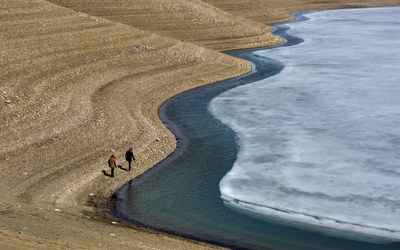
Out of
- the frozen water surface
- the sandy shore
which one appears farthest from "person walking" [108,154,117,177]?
the frozen water surface

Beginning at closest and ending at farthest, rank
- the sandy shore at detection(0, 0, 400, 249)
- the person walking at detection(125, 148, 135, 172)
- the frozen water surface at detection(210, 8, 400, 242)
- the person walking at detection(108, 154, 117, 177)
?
the sandy shore at detection(0, 0, 400, 249), the frozen water surface at detection(210, 8, 400, 242), the person walking at detection(108, 154, 117, 177), the person walking at detection(125, 148, 135, 172)

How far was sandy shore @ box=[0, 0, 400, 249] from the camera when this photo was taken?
24.3 meters

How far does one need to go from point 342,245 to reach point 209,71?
31856 millimetres

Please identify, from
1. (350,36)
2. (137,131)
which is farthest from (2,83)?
(350,36)

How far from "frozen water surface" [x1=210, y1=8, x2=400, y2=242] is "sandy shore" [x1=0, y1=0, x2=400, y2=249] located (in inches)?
172

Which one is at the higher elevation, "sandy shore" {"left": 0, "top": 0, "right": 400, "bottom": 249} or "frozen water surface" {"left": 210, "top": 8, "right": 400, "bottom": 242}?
"sandy shore" {"left": 0, "top": 0, "right": 400, "bottom": 249}

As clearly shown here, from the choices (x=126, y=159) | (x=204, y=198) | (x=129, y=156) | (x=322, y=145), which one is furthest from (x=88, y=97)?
(x=204, y=198)

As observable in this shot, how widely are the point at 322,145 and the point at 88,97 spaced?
14512 millimetres

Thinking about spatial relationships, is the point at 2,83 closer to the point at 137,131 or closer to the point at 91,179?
the point at 137,131

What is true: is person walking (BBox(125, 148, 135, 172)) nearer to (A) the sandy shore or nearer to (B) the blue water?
(A) the sandy shore

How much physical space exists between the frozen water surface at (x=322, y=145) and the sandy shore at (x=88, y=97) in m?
4.36

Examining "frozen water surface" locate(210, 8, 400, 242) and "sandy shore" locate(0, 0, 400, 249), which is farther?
"frozen water surface" locate(210, 8, 400, 242)

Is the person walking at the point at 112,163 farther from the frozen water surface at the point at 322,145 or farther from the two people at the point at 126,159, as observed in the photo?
the frozen water surface at the point at 322,145

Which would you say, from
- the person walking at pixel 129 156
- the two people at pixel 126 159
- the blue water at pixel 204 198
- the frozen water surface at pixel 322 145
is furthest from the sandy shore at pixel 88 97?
the frozen water surface at pixel 322 145
